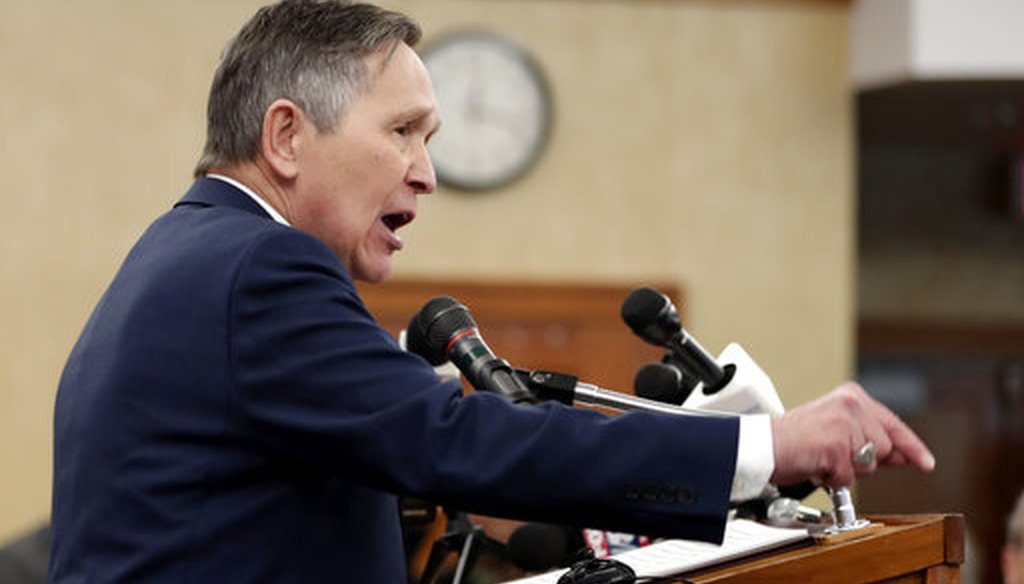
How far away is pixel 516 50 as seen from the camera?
20.5 ft

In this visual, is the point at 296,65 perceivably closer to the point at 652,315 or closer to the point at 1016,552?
the point at 652,315

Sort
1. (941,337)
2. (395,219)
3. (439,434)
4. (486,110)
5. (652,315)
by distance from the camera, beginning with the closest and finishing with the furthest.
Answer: (439,434) < (395,219) < (652,315) < (486,110) < (941,337)

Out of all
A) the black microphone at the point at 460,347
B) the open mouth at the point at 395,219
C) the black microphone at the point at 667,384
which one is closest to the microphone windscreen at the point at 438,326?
the black microphone at the point at 460,347

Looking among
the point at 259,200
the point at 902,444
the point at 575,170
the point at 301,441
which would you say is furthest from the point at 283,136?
the point at 575,170

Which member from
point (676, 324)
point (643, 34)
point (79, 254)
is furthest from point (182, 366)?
point (643, 34)

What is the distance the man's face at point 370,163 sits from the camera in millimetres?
1846

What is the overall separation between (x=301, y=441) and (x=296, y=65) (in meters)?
0.46

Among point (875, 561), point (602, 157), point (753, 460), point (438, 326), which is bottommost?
point (875, 561)

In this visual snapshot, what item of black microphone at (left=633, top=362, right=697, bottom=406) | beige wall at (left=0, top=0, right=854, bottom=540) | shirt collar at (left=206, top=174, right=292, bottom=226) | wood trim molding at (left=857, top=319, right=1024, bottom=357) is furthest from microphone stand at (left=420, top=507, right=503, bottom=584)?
wood trim molding at (left=857, top=319, right=1024, bottom=357)

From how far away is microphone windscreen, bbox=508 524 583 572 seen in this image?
233cm

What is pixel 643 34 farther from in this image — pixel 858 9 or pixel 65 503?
pixel 65 503

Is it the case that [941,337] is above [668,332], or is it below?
below

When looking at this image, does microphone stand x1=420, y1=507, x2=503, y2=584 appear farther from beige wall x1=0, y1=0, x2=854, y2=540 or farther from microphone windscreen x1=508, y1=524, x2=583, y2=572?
beige wall x1=0, y1=0, x2=854, y2=540

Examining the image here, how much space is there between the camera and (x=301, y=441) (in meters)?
1.61
